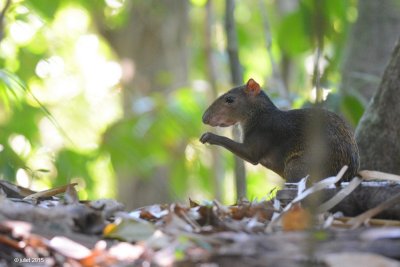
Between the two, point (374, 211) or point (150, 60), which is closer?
point (374, 211)

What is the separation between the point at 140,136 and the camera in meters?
10.2

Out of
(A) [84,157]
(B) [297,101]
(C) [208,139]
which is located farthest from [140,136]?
(C) [208,139]

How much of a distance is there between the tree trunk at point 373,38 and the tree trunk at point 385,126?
7.59 ft

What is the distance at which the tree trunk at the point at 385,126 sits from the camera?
5.66 meters

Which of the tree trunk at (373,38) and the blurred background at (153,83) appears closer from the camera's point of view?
the blurred background at (153,83)

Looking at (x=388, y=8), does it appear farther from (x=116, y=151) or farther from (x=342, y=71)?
(x=116, y=151)

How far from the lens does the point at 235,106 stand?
6344mm

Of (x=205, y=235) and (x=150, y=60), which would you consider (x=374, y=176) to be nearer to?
(x=205, y=235)

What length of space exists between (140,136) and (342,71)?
128 inches

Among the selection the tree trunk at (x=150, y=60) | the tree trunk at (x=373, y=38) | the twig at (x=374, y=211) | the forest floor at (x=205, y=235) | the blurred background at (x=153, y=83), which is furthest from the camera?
the tree trunk at (x=150, y=60)

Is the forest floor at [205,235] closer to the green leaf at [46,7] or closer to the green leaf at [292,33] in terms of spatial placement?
the green leaf at [46,7]

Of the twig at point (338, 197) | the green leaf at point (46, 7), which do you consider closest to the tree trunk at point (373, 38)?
the green leaf at point (46, 7)

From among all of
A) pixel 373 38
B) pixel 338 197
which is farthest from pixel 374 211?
pixel 373 38

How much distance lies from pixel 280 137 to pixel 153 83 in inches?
290
